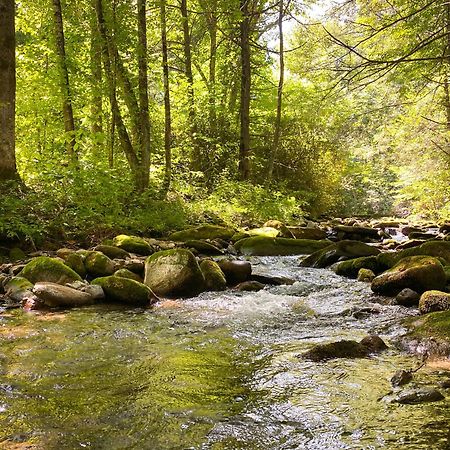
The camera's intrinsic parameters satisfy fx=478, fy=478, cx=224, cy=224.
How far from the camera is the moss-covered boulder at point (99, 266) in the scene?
654 cm

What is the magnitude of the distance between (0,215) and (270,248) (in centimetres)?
507

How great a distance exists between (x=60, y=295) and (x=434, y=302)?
3978 mm

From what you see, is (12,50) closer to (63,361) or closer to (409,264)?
(63,361)

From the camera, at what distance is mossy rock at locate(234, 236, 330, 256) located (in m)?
9.73

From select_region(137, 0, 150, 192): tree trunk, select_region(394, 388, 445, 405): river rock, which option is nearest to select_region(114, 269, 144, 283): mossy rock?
select_region(394, 388, 445, 405): river rock

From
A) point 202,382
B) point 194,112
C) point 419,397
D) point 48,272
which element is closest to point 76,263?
point 48,272

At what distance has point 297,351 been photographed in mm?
3891

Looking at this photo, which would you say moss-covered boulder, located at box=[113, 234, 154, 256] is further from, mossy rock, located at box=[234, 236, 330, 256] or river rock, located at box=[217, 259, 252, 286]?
mossy rock, located at box=[234, 236, 330, 256]

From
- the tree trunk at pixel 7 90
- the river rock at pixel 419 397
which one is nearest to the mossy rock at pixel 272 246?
the tree trunk at pixel 7 90

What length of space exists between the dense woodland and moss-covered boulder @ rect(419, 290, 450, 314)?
2242 millimetres

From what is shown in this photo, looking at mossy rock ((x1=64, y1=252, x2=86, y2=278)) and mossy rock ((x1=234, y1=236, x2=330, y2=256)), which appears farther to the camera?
mossy rock ((x1=234, y1=236, x2=330, y2=256))

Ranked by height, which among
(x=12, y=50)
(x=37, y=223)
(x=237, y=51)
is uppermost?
(x=237, y=51)

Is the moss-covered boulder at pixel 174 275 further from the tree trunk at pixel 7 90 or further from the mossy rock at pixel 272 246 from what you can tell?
the tree trunk at pixel 7 90

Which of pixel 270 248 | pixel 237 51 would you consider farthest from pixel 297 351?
pixel 237 51
